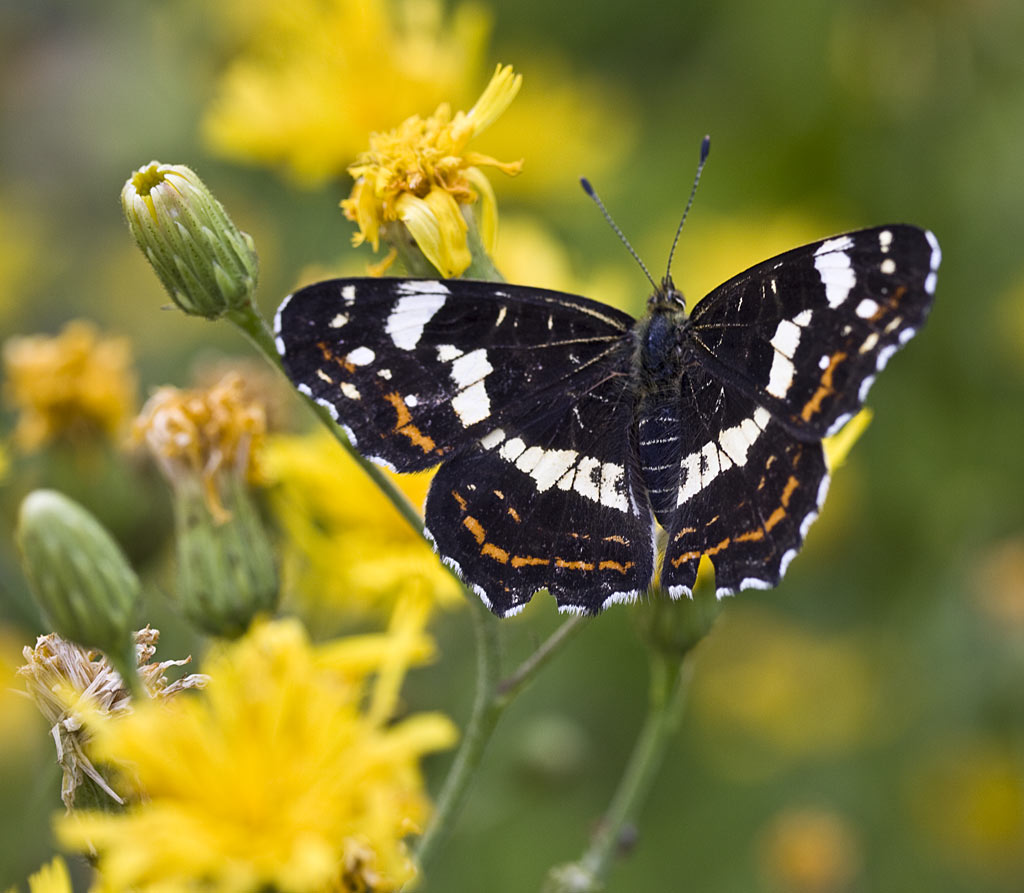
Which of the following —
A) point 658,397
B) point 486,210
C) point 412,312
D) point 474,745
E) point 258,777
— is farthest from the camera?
point 658,397

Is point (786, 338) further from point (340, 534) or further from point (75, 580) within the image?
point (75, 580)

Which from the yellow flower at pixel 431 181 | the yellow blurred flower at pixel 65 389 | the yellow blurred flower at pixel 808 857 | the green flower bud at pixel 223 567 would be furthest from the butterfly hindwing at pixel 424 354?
the yellow blurred flower at pixel 808 857

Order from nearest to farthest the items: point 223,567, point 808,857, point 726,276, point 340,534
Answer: point 223,567 → point 340,534 → point 808,857 → point 726,276

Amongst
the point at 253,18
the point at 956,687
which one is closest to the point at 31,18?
the point at 253,18

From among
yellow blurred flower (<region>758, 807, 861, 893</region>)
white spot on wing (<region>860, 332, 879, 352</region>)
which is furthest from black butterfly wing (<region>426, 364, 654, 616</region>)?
yellow blurred flower (<region>758, 807, 861, 893</region>)

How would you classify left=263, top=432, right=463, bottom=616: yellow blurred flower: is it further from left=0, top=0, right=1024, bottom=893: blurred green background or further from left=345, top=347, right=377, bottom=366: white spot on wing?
left=0, top=0, right=1024, bottom=893: blurred green background

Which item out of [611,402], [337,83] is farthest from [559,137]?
[611,402]

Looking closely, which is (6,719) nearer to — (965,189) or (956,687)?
(956,687)

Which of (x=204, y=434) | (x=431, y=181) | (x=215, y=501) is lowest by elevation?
(x=215, y=501)
